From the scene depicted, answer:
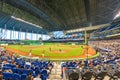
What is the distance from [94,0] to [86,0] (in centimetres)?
194

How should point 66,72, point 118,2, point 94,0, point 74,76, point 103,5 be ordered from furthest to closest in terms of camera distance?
point 103,5
point 118,2
point 94,0
point 66,72
point 74,76

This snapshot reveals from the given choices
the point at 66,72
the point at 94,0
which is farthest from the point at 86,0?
the point at 66,72

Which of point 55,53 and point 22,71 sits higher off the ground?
point 55,53

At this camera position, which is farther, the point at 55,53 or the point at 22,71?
the point at 55,53

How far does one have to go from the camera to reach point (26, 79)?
963cm

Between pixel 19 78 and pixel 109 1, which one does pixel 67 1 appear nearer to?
pixel 109 1

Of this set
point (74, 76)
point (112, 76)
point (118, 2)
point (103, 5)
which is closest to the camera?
point (74, 76)

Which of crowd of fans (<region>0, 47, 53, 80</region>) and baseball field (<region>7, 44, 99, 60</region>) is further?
baseball field (<region>7, 44, 99, 60</region>)

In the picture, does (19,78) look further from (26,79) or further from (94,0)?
(94,0)

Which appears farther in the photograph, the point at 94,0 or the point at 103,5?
the point at 103,5

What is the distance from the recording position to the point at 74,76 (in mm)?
10438

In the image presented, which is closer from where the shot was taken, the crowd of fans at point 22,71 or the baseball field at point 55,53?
the crowd of fans at point 22,71

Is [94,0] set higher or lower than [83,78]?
higher

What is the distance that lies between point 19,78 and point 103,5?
4195 cm
